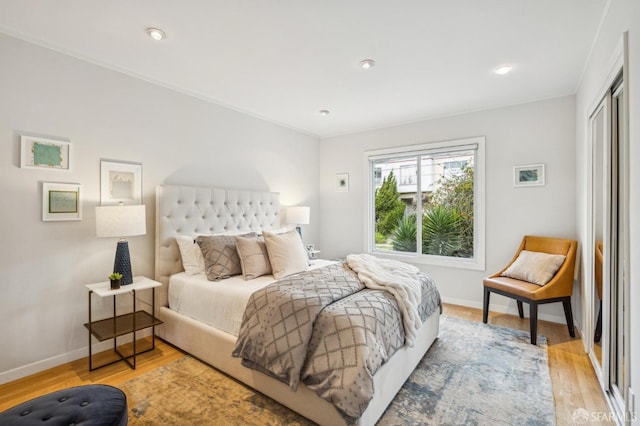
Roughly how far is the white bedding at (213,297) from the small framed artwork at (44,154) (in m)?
1.35

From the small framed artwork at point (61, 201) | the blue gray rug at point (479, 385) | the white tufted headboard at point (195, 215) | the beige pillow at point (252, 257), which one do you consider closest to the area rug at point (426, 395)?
the blue gray rug at point (479, 385)

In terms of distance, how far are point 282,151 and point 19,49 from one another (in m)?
2.90

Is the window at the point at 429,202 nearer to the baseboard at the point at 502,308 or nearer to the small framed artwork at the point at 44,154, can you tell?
the baseboard at the point at 502,308

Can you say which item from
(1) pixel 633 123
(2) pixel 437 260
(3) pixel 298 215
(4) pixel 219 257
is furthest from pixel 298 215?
(1) pixel 633 123

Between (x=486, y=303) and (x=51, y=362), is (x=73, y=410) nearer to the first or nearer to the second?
(x=51, y=362)

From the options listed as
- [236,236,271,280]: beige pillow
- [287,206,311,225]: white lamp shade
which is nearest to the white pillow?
[236,236,271,280]: beige pillow

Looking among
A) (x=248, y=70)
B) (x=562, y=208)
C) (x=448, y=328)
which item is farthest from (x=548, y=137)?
(x=248, y=70)

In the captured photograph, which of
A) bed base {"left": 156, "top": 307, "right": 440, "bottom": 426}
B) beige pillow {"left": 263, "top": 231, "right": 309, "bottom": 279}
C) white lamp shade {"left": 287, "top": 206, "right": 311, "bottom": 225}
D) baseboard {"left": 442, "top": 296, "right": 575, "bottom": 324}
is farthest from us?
white lamp shade {"left": 287, "top": 206, "right": 311, "bottom": 225}

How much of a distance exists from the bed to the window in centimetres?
154

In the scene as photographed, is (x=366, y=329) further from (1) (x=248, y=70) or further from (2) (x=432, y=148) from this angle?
(2) (x=432, y=148)

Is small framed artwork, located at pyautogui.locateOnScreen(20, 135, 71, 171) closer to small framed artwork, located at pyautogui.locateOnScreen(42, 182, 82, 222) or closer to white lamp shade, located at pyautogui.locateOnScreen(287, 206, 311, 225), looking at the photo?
small framed artwork, located at pyautogui.locateOnScreen(42, 182, 82, 222)

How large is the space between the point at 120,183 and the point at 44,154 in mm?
566

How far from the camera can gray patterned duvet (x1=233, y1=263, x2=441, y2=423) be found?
5.28ft

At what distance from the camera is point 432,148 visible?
421cm
